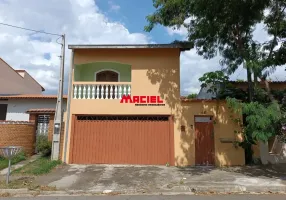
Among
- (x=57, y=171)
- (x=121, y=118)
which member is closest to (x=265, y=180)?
(x=121, y=118)

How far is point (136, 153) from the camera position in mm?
A: 11500

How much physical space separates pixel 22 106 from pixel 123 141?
840 centimetres

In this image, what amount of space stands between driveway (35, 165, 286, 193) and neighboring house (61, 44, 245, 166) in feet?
2.43

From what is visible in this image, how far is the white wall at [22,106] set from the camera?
16.6 metres

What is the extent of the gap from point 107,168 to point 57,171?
6.01 ft

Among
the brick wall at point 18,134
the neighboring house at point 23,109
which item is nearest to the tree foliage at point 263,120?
the neighboring house at point 23,109

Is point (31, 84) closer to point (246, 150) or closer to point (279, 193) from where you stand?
point (246, 150)

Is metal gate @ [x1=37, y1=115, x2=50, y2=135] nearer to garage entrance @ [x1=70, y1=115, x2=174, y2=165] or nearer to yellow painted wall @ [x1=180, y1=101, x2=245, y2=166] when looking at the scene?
garage entrance @ [x1=70, y1=115, x2=174, y2=165]

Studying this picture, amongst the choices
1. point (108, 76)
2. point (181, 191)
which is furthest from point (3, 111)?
point (181, 191)

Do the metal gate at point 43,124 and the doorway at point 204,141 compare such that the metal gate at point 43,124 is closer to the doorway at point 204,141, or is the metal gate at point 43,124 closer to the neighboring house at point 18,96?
the neighboring house at point 18,96

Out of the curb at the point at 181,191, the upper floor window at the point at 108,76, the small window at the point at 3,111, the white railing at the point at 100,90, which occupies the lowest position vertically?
the curb at the point at 181,191

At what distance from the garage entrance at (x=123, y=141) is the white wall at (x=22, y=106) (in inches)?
224

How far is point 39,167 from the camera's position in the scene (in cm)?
1002

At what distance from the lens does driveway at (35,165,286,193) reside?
7.75 metres
